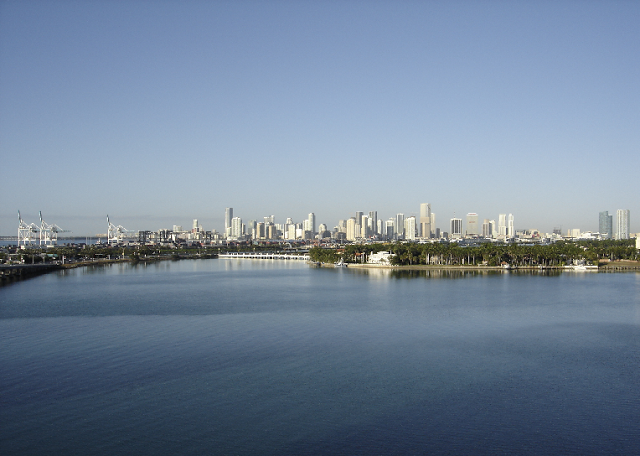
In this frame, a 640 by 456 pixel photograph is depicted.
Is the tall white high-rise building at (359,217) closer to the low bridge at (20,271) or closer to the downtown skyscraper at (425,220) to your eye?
the downtown skyscraper at (425,220)

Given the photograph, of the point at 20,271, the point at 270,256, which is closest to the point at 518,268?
the point at 20,271

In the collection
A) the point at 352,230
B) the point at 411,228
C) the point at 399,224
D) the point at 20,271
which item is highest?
the point at 399,224

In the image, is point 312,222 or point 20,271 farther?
point 312,222

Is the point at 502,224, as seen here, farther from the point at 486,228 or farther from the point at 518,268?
the point at 518,268

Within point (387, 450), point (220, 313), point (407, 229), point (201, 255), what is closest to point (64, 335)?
point (220, 313)

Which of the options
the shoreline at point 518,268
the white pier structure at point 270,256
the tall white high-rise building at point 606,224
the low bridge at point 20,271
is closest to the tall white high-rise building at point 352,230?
the tall white high-rise building at point 606,224

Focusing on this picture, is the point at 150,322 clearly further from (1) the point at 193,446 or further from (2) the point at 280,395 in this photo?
(1) the point at 193,446
